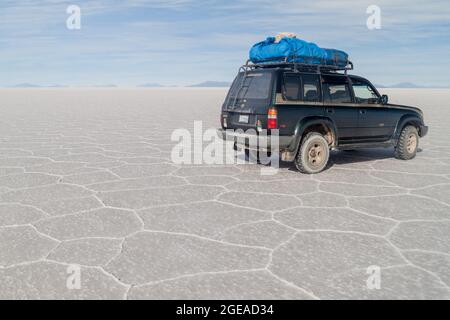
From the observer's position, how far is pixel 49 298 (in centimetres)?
331

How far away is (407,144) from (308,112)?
3.24 metres

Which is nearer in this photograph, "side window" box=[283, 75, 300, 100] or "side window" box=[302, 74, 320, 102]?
"side window" box=[283, 75, 300, 100]

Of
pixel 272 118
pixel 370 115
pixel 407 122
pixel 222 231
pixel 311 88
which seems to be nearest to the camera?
pixel 222 231

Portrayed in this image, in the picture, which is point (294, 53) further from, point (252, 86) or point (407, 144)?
point (407, 144)

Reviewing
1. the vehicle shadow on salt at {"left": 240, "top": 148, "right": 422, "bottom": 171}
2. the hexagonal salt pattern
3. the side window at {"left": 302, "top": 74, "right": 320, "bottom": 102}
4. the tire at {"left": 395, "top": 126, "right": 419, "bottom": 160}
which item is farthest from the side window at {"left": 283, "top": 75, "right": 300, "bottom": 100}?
the tire at {"left": 395, "top": 126, "right": 419, "bottom": 160}

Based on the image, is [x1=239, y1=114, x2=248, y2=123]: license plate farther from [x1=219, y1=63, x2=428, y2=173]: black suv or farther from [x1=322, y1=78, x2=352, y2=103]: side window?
[x1=322, y1=78, x2=352, y2=103]: side window

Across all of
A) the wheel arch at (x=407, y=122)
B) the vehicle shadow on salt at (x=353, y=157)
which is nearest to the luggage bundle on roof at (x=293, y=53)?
the wheel arch at (x=407, y=122)

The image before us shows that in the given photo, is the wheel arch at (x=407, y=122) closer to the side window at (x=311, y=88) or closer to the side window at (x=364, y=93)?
the side window at (x=364, y=93)

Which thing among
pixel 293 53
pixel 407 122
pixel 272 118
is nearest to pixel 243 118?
pixel 272 118

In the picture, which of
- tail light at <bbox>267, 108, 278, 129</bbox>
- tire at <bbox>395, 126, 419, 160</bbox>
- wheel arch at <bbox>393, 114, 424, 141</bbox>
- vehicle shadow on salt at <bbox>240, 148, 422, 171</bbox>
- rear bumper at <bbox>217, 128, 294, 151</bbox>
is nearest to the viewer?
tail light at <bbox>267, 108, 278, 129</bbox>

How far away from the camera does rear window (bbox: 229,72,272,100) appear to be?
7234mm

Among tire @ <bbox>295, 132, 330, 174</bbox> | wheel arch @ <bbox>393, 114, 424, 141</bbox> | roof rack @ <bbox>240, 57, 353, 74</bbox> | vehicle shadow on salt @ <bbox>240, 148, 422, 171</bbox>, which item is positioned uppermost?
roof rack @ <bbox>240, 57, 353, 74</bbox>

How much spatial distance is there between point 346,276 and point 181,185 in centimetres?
377

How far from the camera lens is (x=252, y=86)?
7.63m
